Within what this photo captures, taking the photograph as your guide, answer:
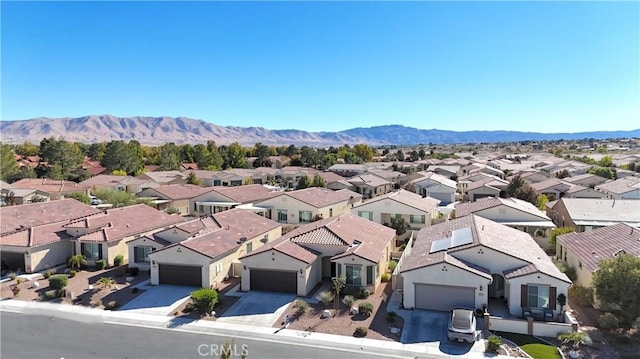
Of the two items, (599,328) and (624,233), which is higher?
(624,233)

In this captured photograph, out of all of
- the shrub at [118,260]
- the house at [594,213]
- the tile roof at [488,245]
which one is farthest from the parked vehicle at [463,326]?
the shrub at [118,260]

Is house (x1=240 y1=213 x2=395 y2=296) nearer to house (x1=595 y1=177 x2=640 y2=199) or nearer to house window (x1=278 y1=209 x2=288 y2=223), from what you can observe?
house window (x1=278 y1=209 x2=288 y2=223)

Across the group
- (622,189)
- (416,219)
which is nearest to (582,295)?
(416,219)

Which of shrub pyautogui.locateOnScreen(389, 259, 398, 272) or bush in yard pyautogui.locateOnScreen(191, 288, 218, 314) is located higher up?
bush in yard pyautogui.locateOnScreen(191, 288, 218, 314)

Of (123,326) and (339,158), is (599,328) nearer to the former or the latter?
(123,326)

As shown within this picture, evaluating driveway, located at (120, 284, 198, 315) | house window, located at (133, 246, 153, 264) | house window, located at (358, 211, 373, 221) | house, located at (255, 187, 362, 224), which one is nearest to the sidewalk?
driveway, located at (120, 284, 198, 315)

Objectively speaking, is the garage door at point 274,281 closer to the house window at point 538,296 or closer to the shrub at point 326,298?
the shrub at point 326,298

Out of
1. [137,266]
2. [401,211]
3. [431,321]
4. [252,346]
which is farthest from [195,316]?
[401,211]
